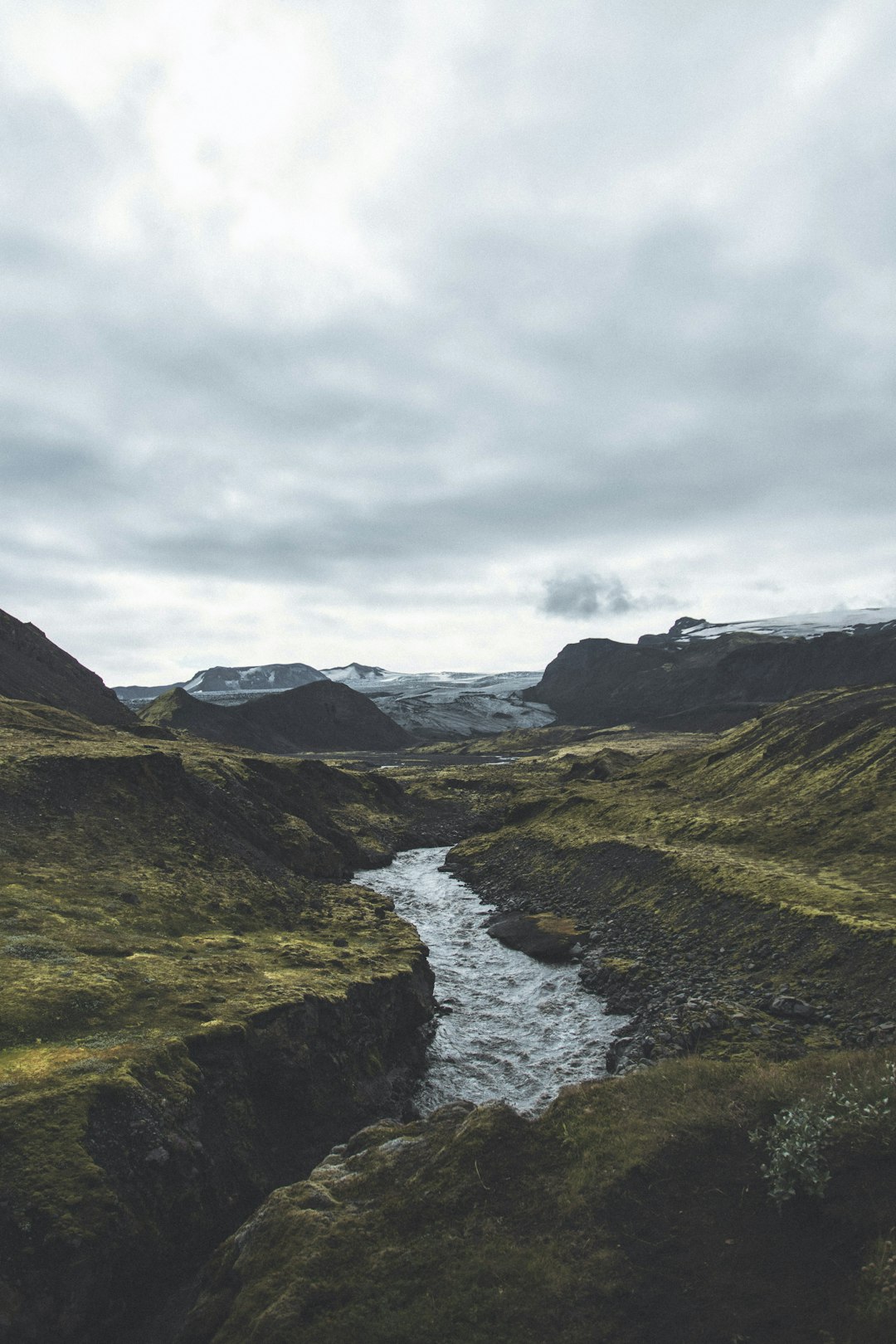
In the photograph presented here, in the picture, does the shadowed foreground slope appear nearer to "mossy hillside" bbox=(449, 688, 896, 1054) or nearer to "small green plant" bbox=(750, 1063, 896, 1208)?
"small green plant" bbox=(750, 1063, 896, 1208)

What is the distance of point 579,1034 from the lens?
32.4m

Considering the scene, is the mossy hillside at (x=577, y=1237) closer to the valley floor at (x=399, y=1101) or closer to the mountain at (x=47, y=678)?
the valley floor at (x=399, y=1101)

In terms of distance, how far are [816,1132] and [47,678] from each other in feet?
544

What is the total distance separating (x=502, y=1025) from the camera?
1350 inches

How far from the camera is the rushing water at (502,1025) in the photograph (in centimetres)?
2791

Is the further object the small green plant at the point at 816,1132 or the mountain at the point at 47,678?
the mountain at the point at 47,678

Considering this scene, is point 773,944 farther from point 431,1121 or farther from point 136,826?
point 136,826

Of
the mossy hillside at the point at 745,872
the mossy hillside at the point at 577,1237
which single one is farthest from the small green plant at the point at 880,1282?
the mossy hillside at the point at 745,872

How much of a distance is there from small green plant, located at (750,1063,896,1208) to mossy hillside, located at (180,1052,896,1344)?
197 mm

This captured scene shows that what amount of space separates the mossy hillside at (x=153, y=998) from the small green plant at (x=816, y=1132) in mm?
14874

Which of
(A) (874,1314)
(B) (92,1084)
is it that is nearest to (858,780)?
(A) (874,1314)

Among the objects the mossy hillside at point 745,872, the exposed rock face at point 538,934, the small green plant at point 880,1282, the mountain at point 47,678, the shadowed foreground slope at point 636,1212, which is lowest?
the exposed rock face at point 538,934

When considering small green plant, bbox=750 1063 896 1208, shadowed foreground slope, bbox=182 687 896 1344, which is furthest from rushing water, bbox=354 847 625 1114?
small green plant, bbox=750 1063 896 1208

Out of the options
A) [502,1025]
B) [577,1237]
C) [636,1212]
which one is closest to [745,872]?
[502,1025]
